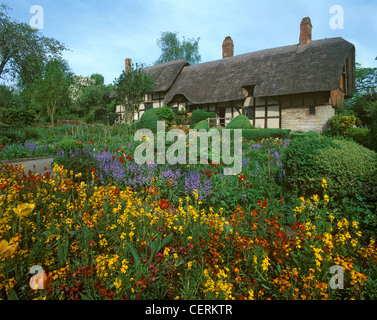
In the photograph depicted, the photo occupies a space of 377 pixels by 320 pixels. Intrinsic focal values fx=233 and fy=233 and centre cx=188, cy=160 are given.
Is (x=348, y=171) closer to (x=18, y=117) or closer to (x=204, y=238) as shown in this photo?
(x=204, y=238)

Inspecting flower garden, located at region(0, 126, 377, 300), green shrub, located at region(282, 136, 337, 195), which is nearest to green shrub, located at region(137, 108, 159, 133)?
flower garden, located at region(0, 126, 377, 300)

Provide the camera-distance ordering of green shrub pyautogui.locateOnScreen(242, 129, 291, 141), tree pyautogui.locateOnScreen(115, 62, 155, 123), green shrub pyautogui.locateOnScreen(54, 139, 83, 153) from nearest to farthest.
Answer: green shrub pyautogui.locateOnScreen(54, 139, 83, 153), green shrub pyautogui.locateOnScreen(242, 129, 291, 141), tree pyautogui.locateOnScreen(115, 62, 155, 123)

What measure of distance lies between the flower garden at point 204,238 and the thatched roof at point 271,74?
44.5ft

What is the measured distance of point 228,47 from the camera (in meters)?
23.6

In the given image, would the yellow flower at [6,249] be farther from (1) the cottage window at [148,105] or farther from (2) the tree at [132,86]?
(1) the cottage window at [148,105]

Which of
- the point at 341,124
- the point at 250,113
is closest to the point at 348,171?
the point at 341,124

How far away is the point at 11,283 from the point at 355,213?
3.64 meters

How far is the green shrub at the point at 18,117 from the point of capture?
17.3 meters

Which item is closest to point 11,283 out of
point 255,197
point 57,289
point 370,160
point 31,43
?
point 57,289

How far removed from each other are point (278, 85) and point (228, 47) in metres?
9.95

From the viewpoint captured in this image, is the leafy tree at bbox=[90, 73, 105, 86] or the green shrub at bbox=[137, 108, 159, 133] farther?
the leafy tree at bbox=[90, 73, 105, 86]

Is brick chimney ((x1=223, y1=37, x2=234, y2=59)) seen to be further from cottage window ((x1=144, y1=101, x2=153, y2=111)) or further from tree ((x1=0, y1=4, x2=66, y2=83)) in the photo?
tree ((x1=0, y1=4, x2=66, y2=83))

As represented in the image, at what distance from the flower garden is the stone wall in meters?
13.3

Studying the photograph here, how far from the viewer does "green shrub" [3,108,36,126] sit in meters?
17.3
